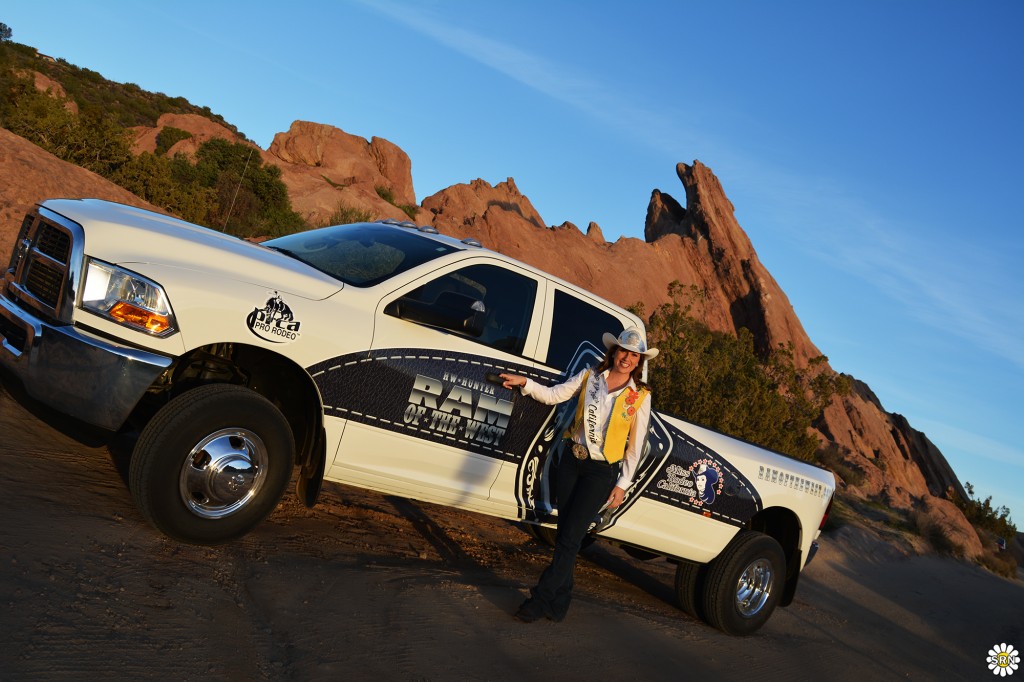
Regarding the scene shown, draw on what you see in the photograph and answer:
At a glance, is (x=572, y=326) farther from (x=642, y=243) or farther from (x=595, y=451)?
(x=642, y=243)

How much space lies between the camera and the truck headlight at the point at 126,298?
4367mm

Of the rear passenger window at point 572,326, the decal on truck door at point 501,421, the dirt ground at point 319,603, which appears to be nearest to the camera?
the dirt ground at point 319,603

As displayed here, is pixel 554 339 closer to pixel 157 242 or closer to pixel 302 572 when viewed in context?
pixel 302 572

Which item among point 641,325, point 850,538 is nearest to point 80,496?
point 641,325

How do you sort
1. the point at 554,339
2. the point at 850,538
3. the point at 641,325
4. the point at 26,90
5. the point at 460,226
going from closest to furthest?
1. the point at 554,339
2. the point at 641,325
3. the point at 850,538
4. the point at 26,90
5. the point at 460,226

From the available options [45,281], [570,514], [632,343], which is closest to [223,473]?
[45,281]

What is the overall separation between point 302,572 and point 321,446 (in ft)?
2.39

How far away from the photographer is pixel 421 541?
6.79m

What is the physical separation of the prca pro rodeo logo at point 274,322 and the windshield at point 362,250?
20.3 inches

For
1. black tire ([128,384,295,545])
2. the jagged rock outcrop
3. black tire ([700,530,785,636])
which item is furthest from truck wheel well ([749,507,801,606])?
the jagged rock outcrop

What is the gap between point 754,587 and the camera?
6.91 metres

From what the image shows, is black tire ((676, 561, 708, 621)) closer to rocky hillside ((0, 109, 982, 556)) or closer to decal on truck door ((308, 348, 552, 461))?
decal on truck door ((308, 348, 552, 461))

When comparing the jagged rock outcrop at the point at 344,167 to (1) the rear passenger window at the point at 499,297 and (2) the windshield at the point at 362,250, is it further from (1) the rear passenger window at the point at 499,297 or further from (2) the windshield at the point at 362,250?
(1) the rear passenger window at the point at 499,297

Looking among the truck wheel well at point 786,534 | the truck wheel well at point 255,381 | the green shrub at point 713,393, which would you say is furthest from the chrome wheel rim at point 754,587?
the green shrub at point 713,393
